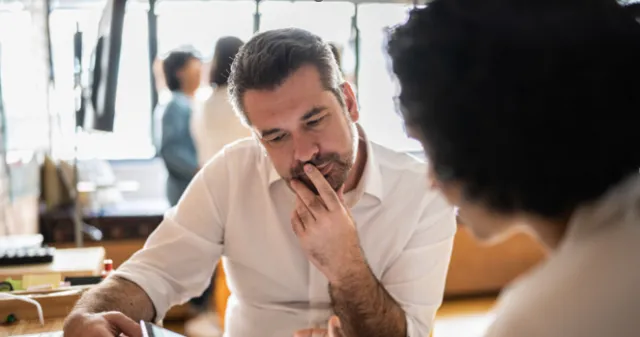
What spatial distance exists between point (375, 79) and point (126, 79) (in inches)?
70.3

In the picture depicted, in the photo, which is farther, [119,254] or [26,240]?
[119,254]

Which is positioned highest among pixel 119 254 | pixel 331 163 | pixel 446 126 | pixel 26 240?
pixel 446 126

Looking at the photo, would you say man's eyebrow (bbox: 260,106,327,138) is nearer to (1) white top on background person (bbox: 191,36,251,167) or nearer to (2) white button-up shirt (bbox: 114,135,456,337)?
(2) white button-up shirt (bbox: 114,135,456,337)

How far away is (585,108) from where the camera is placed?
616mm

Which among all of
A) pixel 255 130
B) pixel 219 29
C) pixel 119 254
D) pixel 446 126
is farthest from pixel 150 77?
pixel 446 126

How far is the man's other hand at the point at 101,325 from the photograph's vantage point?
1.24 m

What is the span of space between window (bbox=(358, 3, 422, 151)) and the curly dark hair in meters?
4.07

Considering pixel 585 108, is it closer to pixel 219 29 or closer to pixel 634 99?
pixel 634 99

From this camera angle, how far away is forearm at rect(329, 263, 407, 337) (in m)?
1.34

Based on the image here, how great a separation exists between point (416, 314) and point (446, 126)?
867 mm

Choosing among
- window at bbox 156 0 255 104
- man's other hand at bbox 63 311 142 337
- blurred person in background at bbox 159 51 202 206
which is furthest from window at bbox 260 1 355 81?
man's other hand at bbox 63 311 142 337

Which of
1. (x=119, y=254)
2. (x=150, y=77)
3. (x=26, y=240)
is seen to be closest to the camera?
(x=26, y=240)

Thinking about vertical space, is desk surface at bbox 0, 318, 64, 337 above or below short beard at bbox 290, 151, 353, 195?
below

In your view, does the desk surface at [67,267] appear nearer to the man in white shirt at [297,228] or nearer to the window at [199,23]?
the man in white shirt at [297,228]
